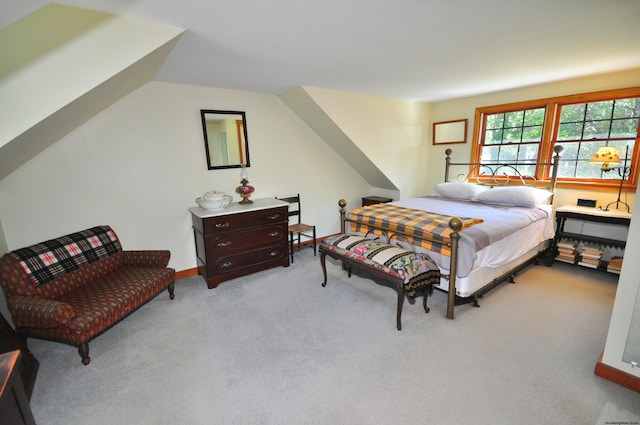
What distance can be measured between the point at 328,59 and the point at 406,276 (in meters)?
2.10

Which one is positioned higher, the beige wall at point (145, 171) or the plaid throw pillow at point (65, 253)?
the beige wall at point (145, 171)

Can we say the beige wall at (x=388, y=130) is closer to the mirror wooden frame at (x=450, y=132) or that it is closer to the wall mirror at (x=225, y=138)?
the mirror wooden frame at (x=450, y=132)

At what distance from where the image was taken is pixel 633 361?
179 cm

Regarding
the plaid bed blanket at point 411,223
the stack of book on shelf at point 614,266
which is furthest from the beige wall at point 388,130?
the stack of book on shelf at point 614,266

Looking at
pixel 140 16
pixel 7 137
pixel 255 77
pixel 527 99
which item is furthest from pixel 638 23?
pixel 7 137

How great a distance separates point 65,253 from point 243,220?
5.41 feet

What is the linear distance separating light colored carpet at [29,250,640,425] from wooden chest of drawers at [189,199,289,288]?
0.40 meters

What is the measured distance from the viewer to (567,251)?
3.68 m

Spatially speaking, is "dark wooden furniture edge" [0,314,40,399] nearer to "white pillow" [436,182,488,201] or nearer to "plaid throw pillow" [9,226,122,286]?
"plaid throw pillow" [9,226,122,286]

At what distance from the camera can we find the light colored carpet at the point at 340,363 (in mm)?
1695

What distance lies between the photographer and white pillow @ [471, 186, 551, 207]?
3537 mm

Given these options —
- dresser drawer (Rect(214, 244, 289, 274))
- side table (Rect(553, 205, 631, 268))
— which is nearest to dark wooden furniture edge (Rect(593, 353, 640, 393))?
side table (Rect(553, 205, 631, 268))

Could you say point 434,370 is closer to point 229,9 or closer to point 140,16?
point 229,9

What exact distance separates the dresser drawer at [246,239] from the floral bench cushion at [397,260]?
39.3 inches
